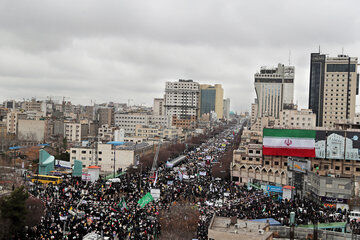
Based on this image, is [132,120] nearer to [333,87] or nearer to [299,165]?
[333,87]

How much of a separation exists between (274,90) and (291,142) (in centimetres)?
8472

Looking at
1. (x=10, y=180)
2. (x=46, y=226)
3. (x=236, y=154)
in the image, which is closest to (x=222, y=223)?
(x=46, y=226)

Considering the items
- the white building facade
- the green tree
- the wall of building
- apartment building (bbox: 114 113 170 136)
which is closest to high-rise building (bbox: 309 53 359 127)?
apartment building (bbox: 114 113 170 136)

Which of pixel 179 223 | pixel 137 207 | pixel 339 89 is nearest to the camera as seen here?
pixel 179 223

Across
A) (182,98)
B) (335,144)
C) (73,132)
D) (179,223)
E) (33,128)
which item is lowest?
(179,223)

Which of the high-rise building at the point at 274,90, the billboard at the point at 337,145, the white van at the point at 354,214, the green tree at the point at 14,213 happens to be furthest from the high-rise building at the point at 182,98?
the green tree at the point at 14,213

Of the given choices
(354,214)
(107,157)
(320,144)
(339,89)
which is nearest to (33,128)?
(107,157)

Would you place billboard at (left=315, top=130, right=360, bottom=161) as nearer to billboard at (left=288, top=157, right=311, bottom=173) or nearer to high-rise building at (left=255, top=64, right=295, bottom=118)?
billboard at (left=288, top=157, right=311, bottom=173)

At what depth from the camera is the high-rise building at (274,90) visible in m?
126

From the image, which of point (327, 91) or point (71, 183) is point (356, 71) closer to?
point (327, 91)

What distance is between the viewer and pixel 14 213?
19.4 metres

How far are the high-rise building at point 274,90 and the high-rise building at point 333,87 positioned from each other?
41.5 m

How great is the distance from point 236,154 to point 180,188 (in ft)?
51.6

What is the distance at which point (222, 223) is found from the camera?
53.4 feet
